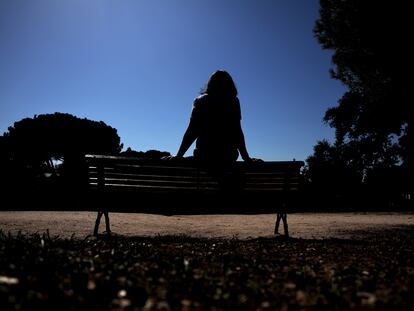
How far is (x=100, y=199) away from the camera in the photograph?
550cm

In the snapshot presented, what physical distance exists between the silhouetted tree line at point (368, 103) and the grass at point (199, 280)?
11810mm

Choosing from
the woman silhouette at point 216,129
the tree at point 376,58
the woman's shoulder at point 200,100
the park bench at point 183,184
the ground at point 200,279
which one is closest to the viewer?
the ground at point 200,279

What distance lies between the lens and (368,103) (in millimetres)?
21969

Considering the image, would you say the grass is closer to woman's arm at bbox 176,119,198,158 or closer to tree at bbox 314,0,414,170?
woman's arm at bbox 176,119,198,158

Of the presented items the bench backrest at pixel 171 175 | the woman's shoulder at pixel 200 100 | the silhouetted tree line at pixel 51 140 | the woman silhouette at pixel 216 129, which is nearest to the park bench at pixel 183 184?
the bench backrest at pixel 171 175

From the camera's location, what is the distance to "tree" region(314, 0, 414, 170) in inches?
515

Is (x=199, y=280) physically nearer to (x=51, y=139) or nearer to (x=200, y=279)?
(x=200, y=279)

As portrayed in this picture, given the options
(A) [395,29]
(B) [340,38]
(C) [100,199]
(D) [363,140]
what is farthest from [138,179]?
(D) [363,140]

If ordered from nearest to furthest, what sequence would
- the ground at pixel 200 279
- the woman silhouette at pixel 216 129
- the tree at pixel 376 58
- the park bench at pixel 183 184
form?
the ground at pixel 200 279 < the park bench at pixel 183 184 < the woman silhouette at pixel 216 129 < the tree at pixel 376 58

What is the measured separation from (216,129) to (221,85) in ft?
2.59

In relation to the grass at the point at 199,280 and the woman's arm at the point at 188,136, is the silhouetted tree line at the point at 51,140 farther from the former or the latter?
the grass at the point at 199,280

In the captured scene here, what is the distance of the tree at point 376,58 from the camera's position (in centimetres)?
1309

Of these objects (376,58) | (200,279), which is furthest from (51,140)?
(200,279)

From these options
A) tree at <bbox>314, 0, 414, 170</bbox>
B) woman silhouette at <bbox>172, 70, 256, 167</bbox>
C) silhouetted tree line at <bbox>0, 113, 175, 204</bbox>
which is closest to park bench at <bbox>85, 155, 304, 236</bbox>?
woman silhouette at <bbox>172, 70, 256, 167</bbox>
